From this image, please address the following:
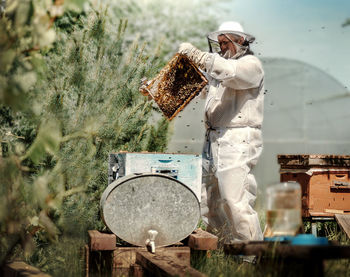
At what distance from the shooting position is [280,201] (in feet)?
7.73

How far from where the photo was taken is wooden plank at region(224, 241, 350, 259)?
83.0 inches

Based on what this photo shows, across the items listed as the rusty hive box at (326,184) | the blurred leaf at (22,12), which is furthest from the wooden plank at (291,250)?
the rusty hive box at (326,184)

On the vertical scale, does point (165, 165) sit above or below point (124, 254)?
above

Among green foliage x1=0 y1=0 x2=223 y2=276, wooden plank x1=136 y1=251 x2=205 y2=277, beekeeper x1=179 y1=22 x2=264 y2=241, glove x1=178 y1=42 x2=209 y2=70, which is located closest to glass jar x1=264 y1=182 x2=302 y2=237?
wooden plank x1=136 y1=251 x2=205 y2=277

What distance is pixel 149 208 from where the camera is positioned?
3.46 m

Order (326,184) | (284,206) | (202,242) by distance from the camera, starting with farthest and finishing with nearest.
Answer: (326,184) < (202,242) < (284,206)

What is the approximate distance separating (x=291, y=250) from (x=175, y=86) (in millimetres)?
2383

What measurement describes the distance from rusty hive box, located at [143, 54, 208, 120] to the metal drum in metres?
1.02

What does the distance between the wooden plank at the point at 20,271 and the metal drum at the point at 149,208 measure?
517 mm

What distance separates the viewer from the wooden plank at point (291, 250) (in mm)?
2107

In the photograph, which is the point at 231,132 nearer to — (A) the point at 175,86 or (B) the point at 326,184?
(A) the point at 175,86

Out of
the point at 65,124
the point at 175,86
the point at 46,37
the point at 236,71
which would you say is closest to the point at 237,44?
the point at 236,71

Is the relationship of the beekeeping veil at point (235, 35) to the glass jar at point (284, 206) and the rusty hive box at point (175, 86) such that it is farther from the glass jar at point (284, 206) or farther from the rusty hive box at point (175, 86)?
the glass jar at point (284, 206)

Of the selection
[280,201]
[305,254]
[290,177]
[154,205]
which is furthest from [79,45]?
[305,254]
